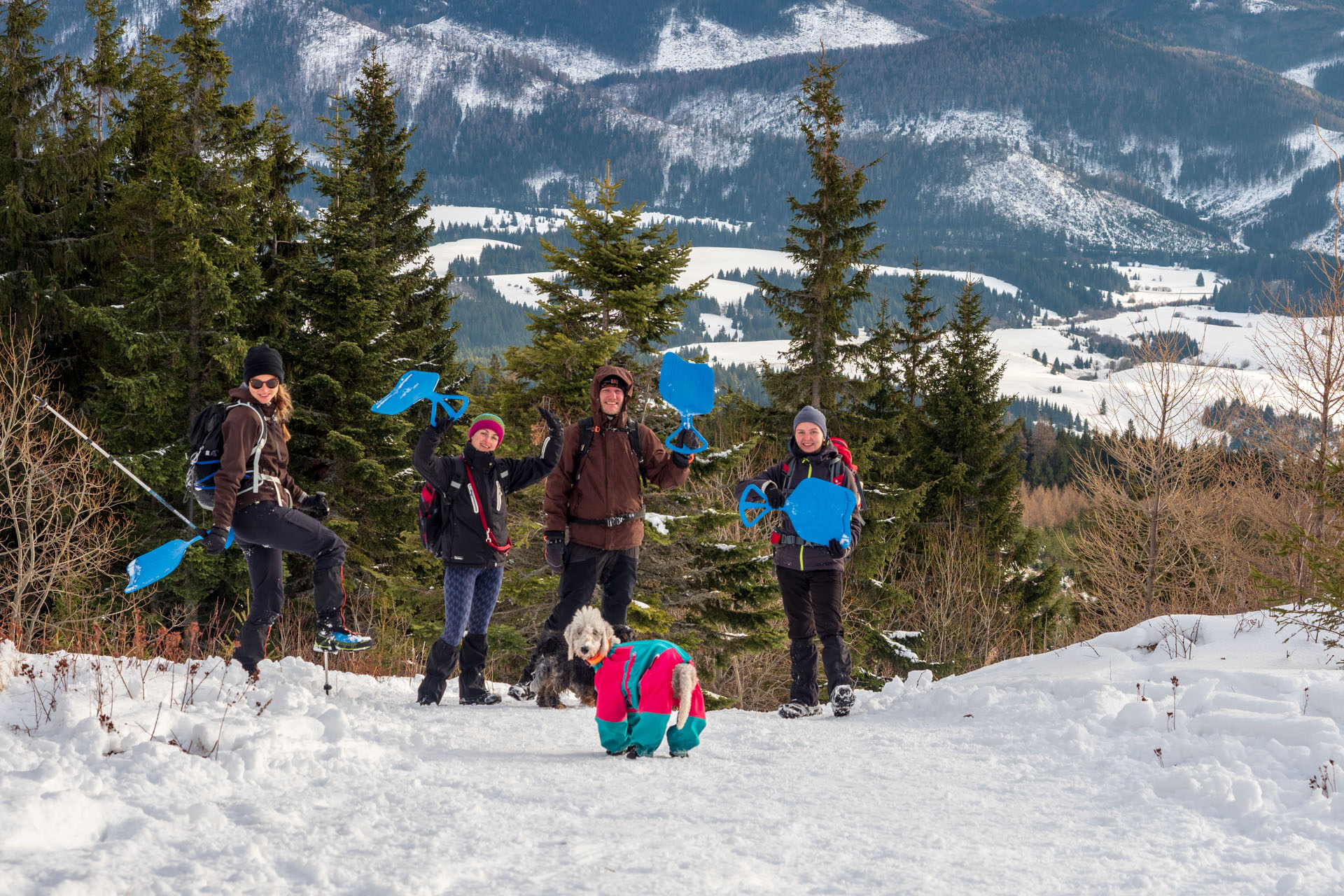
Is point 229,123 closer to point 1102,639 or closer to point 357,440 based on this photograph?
point 357,440

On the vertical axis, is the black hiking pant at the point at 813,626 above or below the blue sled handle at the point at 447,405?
below

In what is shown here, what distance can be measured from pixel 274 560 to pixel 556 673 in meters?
2.13

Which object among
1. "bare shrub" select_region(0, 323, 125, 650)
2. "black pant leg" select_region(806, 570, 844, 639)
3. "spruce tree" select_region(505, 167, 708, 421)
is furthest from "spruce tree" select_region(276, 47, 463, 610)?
"black pant leg" select_region(806, 570, 844, 639)

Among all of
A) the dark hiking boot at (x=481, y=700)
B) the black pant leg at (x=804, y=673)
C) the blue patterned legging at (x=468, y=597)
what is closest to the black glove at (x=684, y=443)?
the blue patterned legging at (x=468, y=597)

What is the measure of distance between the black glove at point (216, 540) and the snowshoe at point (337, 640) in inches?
33.5

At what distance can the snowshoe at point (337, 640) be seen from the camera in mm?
6082

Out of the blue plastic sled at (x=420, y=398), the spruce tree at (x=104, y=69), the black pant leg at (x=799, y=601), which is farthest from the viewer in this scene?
the spruce tree at (x=104, y=69)

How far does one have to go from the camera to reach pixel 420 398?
6883mm

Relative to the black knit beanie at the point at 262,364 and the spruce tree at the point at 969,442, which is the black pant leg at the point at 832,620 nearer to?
the black knit beanie at the point at 262,364

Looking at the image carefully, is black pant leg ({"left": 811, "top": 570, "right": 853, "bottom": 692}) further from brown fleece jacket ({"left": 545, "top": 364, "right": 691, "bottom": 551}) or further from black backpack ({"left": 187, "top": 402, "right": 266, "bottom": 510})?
black backpack ({"left": 187, "top": 402, "right": 266, "bottom": 510})

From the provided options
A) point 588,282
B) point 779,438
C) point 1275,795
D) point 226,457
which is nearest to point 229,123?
point 588,282

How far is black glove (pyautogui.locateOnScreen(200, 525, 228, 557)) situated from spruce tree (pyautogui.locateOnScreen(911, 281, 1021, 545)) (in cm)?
2683

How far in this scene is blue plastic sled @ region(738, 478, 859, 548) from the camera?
6.71 metres

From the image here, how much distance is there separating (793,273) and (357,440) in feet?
37.1
